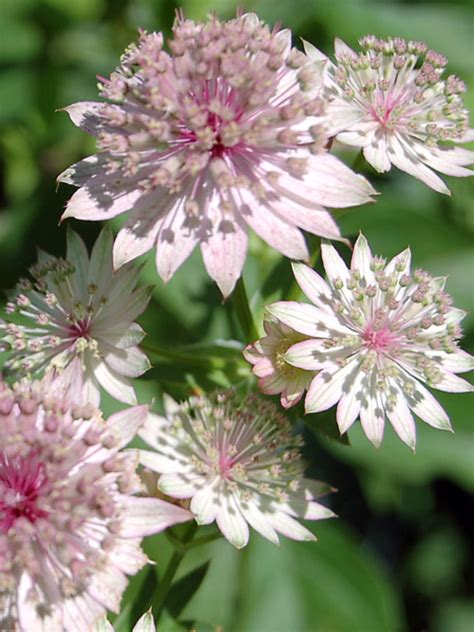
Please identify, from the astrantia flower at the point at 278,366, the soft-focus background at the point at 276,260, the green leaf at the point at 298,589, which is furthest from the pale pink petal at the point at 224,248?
the green leaf at the point at 298,589

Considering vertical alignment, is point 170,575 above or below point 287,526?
below

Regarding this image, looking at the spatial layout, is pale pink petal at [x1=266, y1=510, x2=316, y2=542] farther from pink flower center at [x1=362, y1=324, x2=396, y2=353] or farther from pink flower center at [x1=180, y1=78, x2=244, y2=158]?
pink flower center at [x1=180, y1=78, x2=244, y2=158]

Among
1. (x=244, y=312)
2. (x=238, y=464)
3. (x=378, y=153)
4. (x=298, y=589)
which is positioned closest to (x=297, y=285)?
(x=244, y=312)

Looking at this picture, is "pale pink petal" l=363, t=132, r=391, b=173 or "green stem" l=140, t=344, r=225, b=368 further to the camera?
"green stem" l=140, t=344, r=225, b=368

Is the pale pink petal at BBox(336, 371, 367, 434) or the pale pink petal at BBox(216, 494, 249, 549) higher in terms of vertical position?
the pale pink petal at BBox(336, 371, 367, 434)

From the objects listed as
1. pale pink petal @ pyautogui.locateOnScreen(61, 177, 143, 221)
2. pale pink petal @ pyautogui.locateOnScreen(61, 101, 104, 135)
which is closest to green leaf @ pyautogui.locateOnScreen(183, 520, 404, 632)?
pale pink petal @ pyautogui.locateOnScreen(61, 177, 143, 221)

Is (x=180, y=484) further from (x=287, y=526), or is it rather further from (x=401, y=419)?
(x=401, y=419)

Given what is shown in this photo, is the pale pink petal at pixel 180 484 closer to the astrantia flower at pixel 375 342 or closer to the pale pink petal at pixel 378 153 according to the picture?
the astrantia flower at pixel 375 342
